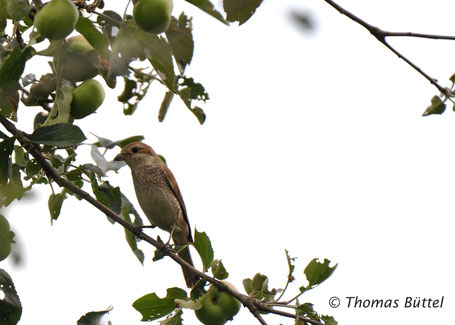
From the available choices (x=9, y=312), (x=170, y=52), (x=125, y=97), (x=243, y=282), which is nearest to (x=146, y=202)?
(x=125, y=97)

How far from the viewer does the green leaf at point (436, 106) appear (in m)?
3.20

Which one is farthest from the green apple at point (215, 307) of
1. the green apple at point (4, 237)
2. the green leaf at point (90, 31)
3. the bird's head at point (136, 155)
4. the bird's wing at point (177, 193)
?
the bird's head at point (136, 155)

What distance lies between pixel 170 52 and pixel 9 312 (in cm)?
157

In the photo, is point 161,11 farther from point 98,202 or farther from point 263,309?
point 263,309

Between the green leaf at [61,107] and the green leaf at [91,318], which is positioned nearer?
the green leaf at [61,107]

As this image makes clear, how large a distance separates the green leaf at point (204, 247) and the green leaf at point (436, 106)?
1490mm

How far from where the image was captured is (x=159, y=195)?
20.3 ft

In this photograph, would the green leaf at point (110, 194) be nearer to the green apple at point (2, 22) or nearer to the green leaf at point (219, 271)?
the green leaf at point (219, 271)

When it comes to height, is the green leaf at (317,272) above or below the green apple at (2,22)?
below

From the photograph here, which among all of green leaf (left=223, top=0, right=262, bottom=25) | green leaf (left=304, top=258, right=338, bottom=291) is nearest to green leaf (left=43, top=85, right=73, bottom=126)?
green leaf (left=223, top=0, right=262, bottom=25)

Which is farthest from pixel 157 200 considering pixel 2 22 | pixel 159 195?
pixel 2 22

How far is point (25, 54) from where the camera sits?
240 cm

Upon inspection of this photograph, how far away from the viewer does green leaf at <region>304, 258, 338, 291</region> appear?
144 inches

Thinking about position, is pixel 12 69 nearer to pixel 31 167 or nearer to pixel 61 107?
pixel 61 107
